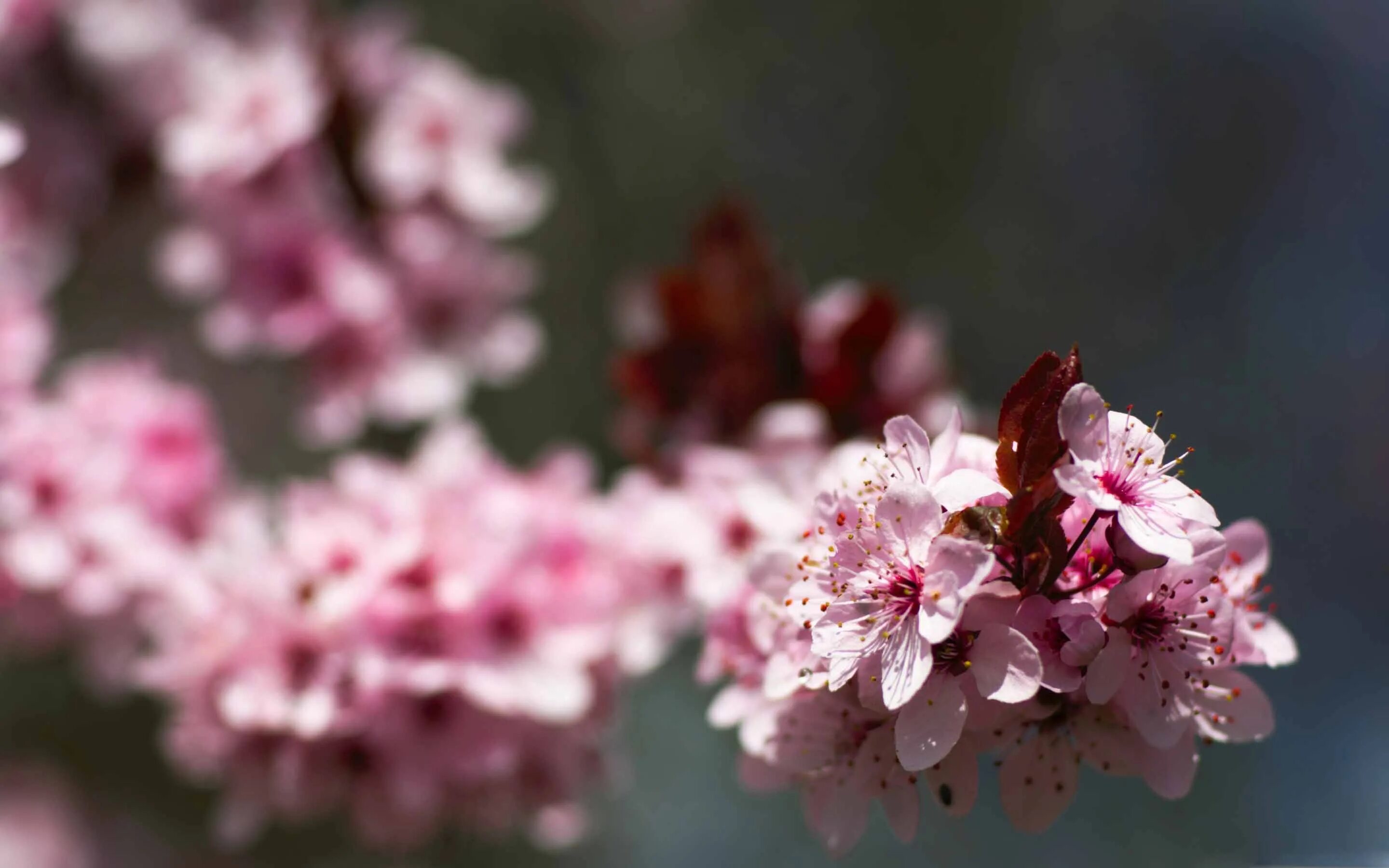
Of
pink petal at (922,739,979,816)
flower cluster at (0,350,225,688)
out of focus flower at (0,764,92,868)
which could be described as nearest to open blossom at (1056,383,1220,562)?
pink petal at (922,739,979,816)

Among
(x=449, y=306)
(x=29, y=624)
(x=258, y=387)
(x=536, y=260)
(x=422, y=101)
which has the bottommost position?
(x=29, y=624)

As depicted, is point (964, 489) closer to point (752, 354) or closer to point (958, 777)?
point (958, 777)

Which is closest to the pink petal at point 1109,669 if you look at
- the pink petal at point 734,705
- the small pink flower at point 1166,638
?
the small pink flower at point 1166,638

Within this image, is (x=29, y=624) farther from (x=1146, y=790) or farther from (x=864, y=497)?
(x=1146, y=790)

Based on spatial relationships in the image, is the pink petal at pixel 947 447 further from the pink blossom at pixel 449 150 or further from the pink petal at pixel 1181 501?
the pink blossom at pixel 449 150

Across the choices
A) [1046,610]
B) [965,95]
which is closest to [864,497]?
[1046,610]

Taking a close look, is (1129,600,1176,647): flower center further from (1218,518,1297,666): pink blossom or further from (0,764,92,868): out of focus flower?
(0,764,92,868): out of focus flower
